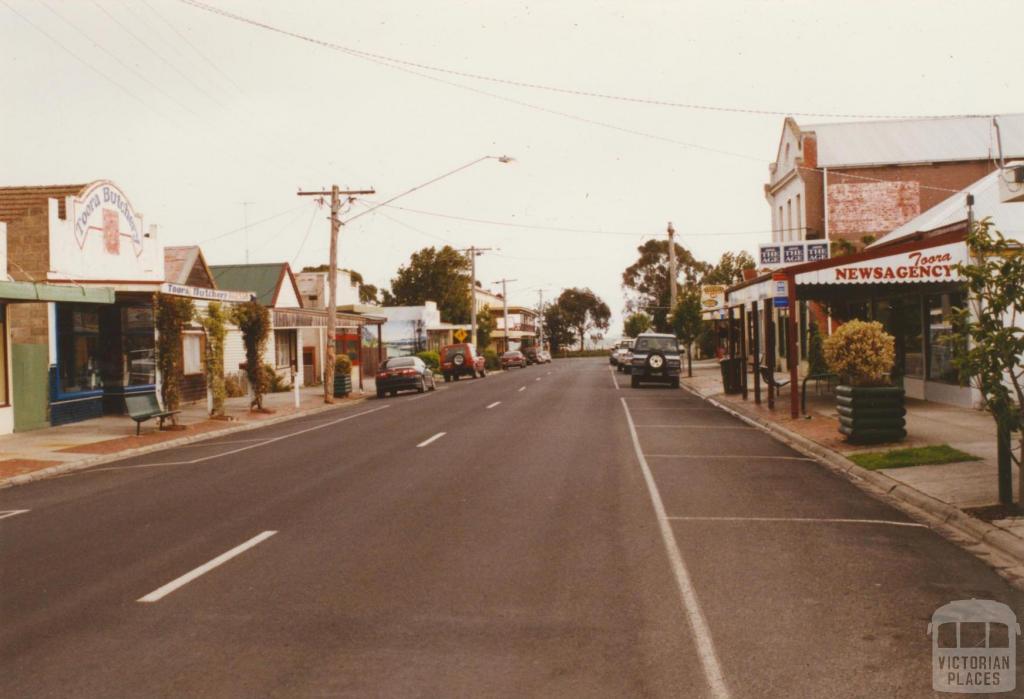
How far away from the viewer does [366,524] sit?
9.45 m

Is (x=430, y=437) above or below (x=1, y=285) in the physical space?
below

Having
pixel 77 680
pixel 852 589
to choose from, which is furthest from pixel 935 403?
pixel 77 680

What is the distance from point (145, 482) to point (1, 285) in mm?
7558

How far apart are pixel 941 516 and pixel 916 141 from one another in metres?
35.5

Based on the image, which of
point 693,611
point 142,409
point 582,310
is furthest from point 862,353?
point 582,310

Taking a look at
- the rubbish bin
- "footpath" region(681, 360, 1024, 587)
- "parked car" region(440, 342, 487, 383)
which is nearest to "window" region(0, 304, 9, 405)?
"footpath" region(681, 360, 1024, 587)

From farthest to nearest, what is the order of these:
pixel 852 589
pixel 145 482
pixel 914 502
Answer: pixel 145 482, pixel 914 502, pixel 852 589

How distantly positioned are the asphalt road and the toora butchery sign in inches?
233

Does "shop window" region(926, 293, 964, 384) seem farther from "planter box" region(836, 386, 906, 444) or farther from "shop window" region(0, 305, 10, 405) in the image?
"shop window" region(0, 305, 10, 405)

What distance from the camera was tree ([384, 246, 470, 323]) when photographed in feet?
312

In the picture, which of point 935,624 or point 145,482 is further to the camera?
point 145,482

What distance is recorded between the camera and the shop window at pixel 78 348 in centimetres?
2512

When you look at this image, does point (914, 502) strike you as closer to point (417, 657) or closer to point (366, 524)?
point (366, 524)

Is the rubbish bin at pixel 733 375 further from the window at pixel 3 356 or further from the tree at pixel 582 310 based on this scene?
the tree at pixel 582 310
